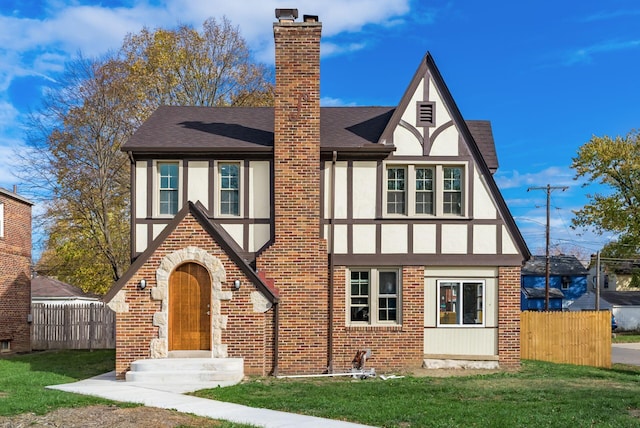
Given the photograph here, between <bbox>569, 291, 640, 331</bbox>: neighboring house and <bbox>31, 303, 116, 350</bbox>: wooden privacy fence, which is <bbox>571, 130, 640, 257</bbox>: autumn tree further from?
<bbox>31, 303, 116, 350</bbox>: wooden privacy fence

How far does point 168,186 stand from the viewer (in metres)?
15.9

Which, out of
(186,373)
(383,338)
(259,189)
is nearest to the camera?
(186,373)

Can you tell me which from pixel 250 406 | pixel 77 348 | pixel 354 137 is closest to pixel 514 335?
pixel 354 137

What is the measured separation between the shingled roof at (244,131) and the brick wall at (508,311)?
3.00 meters

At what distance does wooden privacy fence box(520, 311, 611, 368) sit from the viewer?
63.4 feet

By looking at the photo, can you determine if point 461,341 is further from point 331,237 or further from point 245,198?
point 245,198

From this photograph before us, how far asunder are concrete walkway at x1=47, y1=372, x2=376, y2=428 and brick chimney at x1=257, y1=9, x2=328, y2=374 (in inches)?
143

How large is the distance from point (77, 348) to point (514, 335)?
53.4ft

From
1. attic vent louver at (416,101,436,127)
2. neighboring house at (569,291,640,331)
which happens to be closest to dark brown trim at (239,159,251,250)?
attic vent louver at (416,101,436,127)

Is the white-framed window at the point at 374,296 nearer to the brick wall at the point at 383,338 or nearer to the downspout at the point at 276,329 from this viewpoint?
the brick wall at the point at 383,338

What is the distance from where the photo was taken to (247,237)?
51.6 feet

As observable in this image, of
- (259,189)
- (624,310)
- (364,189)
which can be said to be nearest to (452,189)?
(364,189)

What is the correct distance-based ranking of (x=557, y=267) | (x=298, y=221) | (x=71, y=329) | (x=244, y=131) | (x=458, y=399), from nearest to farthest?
(x=458, y=399), (x=298, y=221), (x=244, y=131), (x=71, y=329), (x=557, y=267)

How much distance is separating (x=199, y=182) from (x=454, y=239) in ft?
21.9
